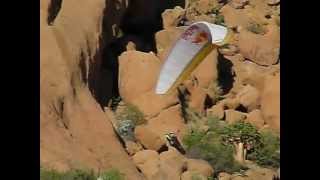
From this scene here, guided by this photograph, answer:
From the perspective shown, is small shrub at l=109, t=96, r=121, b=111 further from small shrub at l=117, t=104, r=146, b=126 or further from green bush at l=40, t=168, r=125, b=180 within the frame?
green bush at l=40, t=168, r=125, b=180

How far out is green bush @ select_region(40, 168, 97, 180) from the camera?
1046cm

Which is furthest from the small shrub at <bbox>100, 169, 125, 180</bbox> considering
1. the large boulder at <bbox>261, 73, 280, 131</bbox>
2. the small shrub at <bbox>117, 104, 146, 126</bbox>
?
the large boulder at <bbox>261, 73, 280, 131</bbox>

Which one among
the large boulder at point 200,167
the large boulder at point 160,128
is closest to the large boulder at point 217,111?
the large boulder at point 160,128

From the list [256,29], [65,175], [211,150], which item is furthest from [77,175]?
[256,29]

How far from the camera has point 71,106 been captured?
12.0m

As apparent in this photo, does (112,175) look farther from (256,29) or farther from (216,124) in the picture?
(256,29)

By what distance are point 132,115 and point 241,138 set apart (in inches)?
87.8

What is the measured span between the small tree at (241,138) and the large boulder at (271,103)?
0.67m

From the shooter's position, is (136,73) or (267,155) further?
(136,73)

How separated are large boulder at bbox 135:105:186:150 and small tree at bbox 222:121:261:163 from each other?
93cm

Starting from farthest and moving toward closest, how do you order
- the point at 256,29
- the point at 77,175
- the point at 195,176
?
the point at 256,29
the point at 195,176
the point at 77,175

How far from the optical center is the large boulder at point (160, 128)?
13359 mm

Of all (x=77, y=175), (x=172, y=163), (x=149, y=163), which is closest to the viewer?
(x=77, y=175)
